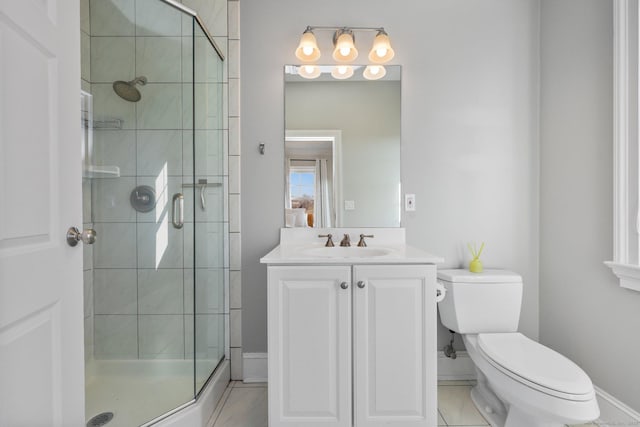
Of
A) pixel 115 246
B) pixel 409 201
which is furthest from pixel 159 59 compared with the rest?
pixel 409 201

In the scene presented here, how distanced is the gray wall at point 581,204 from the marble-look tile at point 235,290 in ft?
5.93

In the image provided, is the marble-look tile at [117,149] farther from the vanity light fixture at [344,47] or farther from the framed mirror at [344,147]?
the vanity light fixture at [344,47]

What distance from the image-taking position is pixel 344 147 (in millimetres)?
1946

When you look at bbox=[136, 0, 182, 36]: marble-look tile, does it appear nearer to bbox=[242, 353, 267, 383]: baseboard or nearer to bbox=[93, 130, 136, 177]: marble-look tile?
bbox=[93, 130, 136, 177]: marble-look tile

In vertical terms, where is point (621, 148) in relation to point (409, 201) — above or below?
above

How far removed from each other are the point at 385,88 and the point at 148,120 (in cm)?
130

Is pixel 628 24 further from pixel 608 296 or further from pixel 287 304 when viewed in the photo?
pixel 287 304

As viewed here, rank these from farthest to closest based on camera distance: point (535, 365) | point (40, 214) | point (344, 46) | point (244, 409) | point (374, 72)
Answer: point (374, 72)
point (344, 46)
point (244, 409)
point (535, 365)
point (40, 214)

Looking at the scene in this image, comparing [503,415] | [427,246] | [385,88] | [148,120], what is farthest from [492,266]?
[148,120]

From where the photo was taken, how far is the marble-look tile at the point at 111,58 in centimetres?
151

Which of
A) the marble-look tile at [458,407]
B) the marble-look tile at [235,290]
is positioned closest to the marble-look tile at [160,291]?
the marble-look tile at [235,290]

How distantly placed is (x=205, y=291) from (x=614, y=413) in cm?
200

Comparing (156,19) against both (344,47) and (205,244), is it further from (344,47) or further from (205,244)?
(205,244)

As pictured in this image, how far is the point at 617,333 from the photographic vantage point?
1490mm
